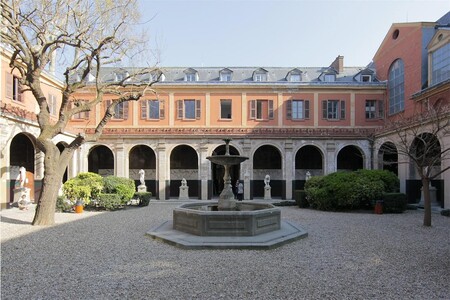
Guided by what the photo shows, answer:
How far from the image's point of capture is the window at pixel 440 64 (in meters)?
19.5

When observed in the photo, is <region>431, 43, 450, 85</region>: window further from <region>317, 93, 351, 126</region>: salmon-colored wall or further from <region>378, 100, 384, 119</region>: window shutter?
<region>317, 93, 351, 126</region>: salmon-colored wall

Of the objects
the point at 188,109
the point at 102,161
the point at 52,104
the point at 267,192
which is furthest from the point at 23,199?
the point at 267,192

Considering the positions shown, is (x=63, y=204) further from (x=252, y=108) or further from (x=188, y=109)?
(x=252, y=108)

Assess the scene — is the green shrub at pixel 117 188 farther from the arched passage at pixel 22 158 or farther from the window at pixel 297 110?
the window at pixel 297 110

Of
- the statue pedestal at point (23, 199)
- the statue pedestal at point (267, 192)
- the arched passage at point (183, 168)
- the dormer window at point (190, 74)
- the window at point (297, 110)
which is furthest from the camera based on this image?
the dormer window at point (190, 74)

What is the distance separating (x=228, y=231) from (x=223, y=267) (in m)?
2.31

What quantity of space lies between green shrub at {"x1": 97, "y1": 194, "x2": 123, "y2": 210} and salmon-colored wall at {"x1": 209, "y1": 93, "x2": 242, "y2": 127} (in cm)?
1102

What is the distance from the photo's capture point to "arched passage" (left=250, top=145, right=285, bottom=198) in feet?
85.0

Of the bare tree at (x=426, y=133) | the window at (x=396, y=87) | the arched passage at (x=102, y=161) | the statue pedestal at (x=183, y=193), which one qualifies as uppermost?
the window at (x=396, y=87)

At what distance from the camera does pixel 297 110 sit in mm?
25656

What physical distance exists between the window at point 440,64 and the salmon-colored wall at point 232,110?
44.5 ft

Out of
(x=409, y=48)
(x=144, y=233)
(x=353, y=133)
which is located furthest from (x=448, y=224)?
(x=409, y=48)

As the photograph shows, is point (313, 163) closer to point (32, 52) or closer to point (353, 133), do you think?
point (353, 133)

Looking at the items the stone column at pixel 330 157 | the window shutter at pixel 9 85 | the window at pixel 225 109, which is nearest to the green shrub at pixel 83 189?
the window shutter at pixel 9 85
